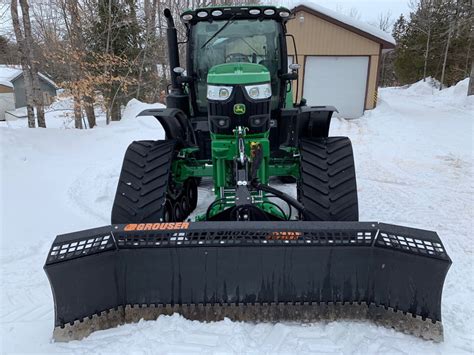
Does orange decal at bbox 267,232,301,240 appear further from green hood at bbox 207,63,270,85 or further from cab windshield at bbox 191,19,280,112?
cab windshield at bbox 191,19,280,112

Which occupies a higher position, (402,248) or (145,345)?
(402,248)

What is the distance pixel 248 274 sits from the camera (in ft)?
8.71

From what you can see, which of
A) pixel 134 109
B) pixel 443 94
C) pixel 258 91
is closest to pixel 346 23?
pixel 134 109

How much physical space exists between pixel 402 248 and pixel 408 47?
3448 centimetres

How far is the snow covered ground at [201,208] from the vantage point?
2455mm

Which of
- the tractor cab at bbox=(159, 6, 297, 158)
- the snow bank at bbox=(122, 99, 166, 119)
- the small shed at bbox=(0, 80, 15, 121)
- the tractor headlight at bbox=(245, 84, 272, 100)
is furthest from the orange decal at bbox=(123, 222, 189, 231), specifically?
the small shed at bbox=(0, 80, 15, 121)

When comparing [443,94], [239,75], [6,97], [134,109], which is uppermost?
→ [239,75]

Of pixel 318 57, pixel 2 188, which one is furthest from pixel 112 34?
pixel 2 188

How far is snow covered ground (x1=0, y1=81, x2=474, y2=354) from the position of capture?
2.46 metres

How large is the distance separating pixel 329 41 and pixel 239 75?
43.4 feet

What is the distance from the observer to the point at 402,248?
251 cm

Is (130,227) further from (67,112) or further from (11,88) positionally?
(11,88)

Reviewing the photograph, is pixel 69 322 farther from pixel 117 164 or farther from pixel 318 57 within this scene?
pixel 318 57

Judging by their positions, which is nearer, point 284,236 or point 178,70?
point 284,236
